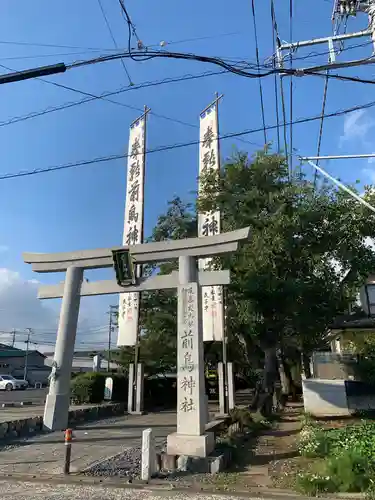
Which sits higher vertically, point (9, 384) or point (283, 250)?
point (283, 250)

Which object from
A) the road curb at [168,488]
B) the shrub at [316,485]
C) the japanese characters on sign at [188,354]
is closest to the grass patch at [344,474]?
the shrub at [316,485]

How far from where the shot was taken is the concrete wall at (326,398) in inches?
664

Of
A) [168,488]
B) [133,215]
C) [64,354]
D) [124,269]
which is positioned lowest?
[168,488]

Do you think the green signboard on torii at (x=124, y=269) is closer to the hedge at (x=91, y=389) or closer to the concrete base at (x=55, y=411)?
the concrete base at (x=55, y=411)

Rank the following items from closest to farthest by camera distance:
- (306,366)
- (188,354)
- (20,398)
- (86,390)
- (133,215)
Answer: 1. (188,354)
2. (133,215)
3. (86,390)
4. (306,366)
5. (20,398)

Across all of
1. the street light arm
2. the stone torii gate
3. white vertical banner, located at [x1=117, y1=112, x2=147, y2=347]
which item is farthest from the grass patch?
white vertical banner, located at [x1=117, y1=112, x2=147, y2=347]

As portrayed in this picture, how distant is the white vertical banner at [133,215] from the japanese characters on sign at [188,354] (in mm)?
7415

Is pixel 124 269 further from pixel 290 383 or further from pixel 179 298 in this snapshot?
pixel 290 383

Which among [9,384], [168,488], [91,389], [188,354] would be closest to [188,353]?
[188,354]

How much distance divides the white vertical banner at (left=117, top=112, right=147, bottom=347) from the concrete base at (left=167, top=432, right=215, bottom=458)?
29.5ft

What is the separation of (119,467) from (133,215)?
1258 centimetres

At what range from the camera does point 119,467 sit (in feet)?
29.1

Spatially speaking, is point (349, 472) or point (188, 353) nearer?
point (349, 472)

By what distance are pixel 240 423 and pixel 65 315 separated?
7204 mm
